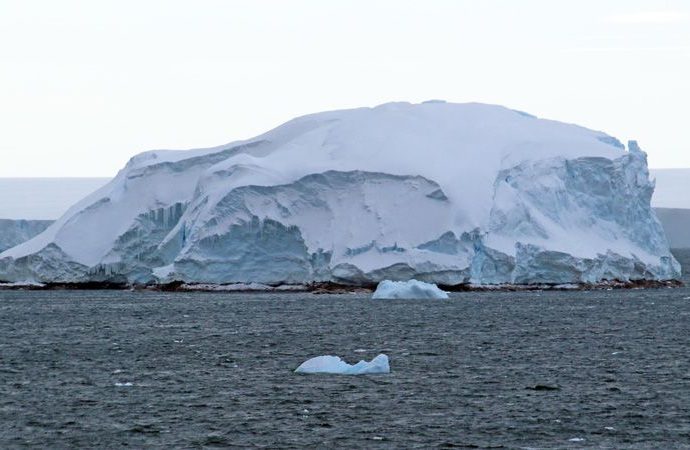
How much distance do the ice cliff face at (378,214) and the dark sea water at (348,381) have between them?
24.0 ft

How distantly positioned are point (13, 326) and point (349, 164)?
17.5 meters

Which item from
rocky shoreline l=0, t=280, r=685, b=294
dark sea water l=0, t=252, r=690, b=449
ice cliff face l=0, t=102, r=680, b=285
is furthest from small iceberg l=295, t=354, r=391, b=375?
rocky shoreline l=0, t=280, r=685, b=294

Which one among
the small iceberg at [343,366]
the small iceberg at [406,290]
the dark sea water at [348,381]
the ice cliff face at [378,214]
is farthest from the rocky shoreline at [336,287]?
the small iceberg at [343,366]

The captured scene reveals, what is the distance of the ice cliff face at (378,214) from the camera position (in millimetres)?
46062

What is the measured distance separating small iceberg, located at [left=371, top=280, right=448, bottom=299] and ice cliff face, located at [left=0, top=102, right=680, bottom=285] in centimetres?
53

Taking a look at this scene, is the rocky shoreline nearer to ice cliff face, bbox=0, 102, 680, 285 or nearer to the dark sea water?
ice cliff face, bbox=0, 102, 680, 285

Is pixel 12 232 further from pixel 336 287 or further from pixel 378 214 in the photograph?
pixel 378 214

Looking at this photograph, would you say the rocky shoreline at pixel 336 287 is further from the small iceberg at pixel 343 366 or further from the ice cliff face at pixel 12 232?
the small iceberg at pixel 343 366

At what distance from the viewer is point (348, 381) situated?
20219 mm

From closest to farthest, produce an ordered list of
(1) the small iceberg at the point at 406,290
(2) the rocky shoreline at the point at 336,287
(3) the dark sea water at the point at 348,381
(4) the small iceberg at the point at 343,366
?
(3) the dark sea water at the point at 348,381, (4) the small iceberg at the point at 343,366, (1) the small iceberg at the point at 406,290, (2) the rocky shoreline at the point at 336,287

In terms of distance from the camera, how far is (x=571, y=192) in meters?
49.7

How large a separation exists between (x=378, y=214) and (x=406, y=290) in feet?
9.90

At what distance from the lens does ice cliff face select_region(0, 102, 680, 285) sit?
151 ft

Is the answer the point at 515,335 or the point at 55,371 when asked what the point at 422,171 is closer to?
the point at 515,335
